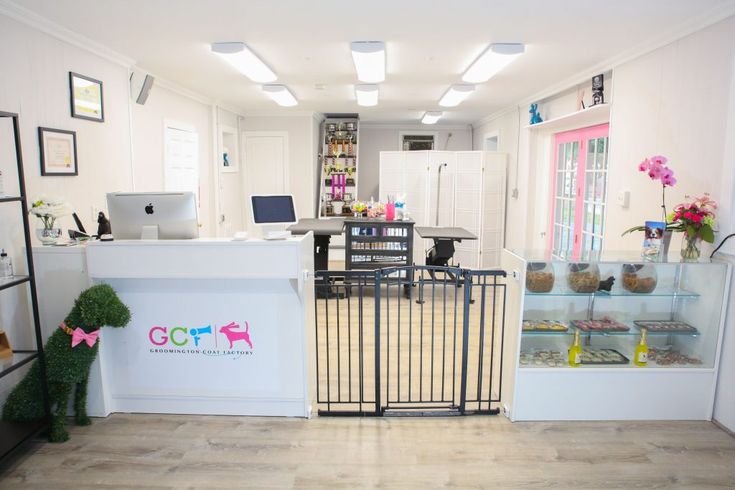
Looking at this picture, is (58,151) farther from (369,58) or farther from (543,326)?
(543,326)

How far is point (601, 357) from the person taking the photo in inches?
119

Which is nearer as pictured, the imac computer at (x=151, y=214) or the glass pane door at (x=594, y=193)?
the imac computer at (x=151, y=214)

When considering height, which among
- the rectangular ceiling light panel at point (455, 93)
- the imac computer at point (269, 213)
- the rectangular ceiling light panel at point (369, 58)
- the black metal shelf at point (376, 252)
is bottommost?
the black metal shelf at point (376, 252)

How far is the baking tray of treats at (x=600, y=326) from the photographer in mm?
3020

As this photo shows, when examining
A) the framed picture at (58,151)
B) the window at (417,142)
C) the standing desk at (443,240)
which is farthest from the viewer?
the window at (417,142)

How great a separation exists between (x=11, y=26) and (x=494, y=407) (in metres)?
3.96

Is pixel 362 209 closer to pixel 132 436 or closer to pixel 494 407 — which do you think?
pixel 494 407

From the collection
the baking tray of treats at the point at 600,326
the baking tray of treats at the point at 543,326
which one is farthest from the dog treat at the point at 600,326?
the baking tray of treats at the point at 543,326

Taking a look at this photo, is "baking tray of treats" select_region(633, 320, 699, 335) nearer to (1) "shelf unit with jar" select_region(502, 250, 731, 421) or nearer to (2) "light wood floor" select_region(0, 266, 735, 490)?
(1) "shelf unit with jar" select_region(502, 250, 731, 421)

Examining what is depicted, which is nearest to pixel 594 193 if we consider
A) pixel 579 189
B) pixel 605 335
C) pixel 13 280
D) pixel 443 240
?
pixel 579 189

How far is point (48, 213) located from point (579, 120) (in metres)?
4.85

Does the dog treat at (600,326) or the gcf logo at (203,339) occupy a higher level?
the dog treat at (600,326)

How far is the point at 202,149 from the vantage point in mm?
6133

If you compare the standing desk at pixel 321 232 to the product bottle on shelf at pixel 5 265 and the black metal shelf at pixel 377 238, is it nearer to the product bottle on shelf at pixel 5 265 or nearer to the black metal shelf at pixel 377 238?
the black metal shelf at pixel 377 238
